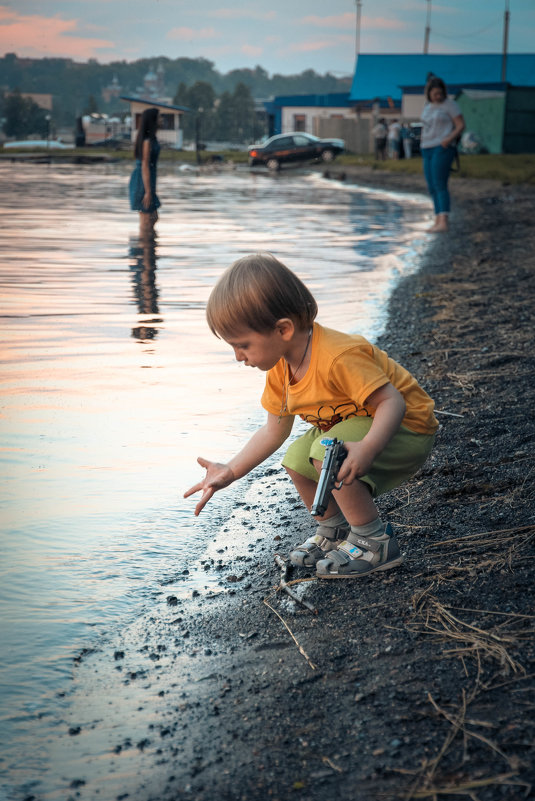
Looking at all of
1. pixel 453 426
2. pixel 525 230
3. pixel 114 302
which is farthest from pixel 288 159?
pixel 453 426

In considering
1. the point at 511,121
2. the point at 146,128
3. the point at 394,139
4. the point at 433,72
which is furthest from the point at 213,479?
the point at 433,72

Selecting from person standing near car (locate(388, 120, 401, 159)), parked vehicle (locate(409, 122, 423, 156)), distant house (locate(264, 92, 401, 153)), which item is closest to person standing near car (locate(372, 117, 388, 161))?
person standing near car (locate(388, 120, 401, 159))

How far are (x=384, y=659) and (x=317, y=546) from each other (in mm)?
772

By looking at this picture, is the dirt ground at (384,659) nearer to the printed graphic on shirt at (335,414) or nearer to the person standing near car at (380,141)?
the printed graphic on shirt at (335,414)

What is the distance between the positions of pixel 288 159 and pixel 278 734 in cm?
4166

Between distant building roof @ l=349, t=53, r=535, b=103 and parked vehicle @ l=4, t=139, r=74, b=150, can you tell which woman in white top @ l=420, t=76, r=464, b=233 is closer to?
parked vehicle @ l=4, t=139, r=74, b=150

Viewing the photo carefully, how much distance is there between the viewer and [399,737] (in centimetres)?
189

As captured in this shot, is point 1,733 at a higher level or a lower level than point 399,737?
lower

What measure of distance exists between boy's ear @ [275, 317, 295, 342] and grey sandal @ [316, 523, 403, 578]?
0.66 metres

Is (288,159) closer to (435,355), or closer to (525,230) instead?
(525,230)

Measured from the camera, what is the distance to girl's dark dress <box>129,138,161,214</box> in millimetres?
12352

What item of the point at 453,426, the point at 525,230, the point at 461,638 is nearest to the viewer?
the point at 461,638

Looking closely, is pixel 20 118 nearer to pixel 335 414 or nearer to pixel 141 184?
pixel 141 184

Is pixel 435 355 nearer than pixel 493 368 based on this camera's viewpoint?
No
